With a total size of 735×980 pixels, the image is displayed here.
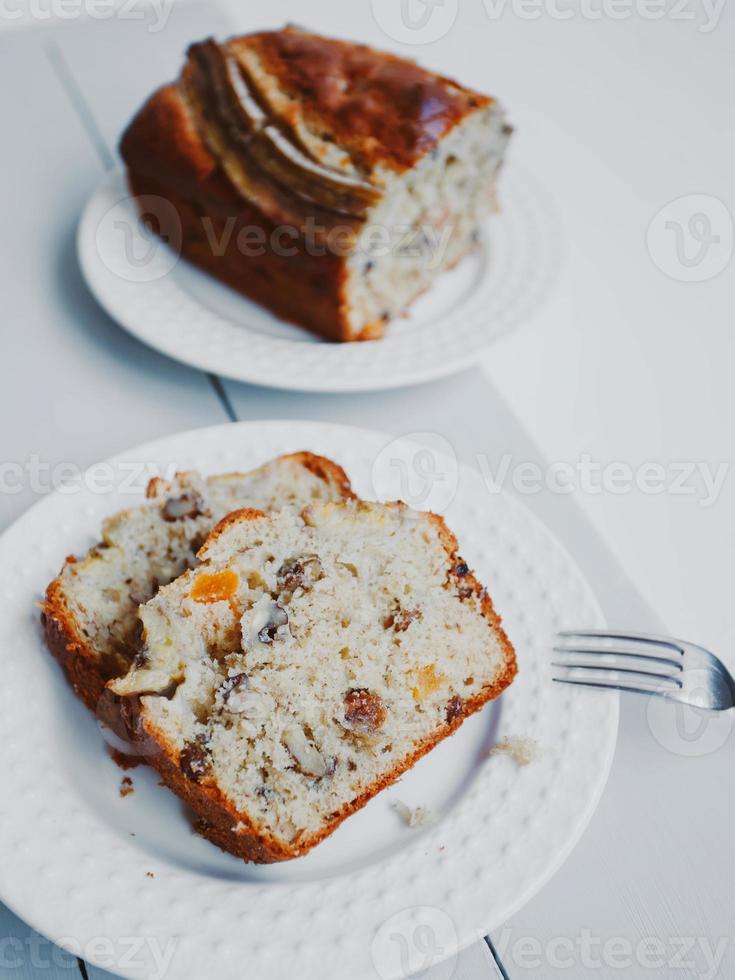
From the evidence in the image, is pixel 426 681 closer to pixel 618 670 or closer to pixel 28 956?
pixel 618 670

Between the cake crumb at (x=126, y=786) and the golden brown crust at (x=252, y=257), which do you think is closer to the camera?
the cake crumb at (x=126, y=786)

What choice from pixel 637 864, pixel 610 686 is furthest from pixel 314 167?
pixel 637 864

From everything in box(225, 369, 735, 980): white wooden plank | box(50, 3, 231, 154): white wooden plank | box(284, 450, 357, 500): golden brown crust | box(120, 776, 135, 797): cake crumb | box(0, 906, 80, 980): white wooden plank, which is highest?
box(50, 3, 231, 154): white wooden plank

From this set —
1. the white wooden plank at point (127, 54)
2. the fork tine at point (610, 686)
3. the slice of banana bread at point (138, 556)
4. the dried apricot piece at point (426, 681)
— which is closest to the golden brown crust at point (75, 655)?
the slice of banana bread at point (138, 556)

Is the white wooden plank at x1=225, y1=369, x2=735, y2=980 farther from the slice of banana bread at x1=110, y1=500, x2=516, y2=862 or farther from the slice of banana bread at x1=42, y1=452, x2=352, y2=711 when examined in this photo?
the slice of banana bread at x1=42, y1=452, x2=352, y2=711

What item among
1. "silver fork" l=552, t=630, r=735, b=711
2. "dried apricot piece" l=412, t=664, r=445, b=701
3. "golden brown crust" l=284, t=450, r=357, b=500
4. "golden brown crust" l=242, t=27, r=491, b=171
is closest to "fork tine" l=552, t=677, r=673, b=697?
"silver fork" l=552, t=630, r=735, b=711

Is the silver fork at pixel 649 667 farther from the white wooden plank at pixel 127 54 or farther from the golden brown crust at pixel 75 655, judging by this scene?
the white wooden plank at pixel 127 54

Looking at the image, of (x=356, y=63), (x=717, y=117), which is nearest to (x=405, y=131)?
(x=356, y=63)
